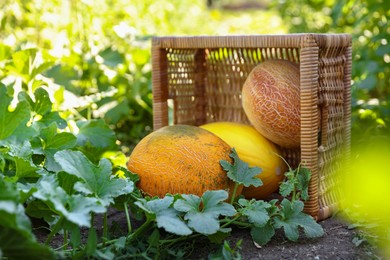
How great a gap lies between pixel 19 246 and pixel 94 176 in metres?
0.36

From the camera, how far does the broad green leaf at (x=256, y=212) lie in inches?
69.1

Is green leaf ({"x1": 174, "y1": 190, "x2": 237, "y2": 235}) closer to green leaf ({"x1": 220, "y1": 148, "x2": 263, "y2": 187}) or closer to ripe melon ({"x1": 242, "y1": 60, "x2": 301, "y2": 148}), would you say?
green leaf ({"x1": 220, "y1": 148, "x2": 263, "y2": 187})

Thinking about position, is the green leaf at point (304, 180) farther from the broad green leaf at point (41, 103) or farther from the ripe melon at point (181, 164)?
the broad green leaf at point (41, 103)

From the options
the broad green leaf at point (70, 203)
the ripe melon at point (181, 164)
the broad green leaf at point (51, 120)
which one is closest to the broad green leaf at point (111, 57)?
the broad green leaf at point (51, 120)

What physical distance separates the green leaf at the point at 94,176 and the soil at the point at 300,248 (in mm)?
271

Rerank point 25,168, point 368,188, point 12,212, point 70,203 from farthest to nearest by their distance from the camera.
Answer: point 368,188, point 25,168, point 70,203, point 12,212

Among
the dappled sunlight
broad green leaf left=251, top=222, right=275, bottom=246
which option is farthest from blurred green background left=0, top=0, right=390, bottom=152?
broad green leaf left=251, top=222, right=275, bottom=246

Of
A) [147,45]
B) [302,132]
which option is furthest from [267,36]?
[147,45]

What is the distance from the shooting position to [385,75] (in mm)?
3275

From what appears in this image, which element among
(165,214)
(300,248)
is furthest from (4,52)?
(300,248)

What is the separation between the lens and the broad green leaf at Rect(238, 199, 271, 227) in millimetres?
1756

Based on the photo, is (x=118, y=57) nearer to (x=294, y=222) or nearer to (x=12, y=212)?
(x=294, y=222)

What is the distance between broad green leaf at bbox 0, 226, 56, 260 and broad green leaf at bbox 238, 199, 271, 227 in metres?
0.64

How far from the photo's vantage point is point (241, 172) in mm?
1951
